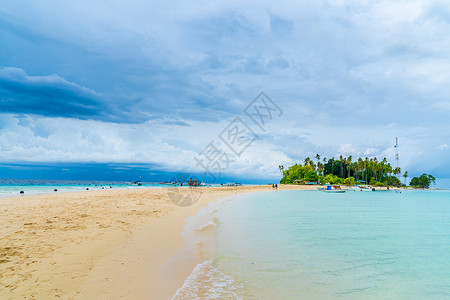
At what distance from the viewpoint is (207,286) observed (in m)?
5.93

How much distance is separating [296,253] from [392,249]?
4611mm

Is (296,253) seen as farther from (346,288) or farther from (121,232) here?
(121,232)

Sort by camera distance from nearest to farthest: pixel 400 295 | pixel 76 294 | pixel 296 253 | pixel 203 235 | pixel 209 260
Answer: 1. pixel 76 294
2. pixel 400 295
3. pixel 209 260
4. pixel 296 253
5. pixel 203 235

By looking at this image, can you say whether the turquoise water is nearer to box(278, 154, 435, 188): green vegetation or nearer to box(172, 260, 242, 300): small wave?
box(172, 260, 242, 300): small wave

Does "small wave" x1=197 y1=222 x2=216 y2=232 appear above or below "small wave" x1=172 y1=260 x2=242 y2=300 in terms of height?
below

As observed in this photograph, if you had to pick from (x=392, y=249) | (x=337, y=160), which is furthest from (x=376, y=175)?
(x=392, y=249)

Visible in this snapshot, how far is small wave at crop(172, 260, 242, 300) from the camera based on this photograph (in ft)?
17.7

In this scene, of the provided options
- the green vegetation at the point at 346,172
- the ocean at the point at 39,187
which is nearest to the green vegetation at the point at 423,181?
the green vegetation at the point at 346,172

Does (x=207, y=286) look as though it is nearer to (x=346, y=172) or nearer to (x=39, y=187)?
(x=39, y=187)

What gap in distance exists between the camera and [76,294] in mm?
4965

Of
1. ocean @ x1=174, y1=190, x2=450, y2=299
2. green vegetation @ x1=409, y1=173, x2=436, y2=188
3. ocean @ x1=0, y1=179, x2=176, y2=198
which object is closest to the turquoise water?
ocean @ x1=174, y1=190, x2=450, y2=299

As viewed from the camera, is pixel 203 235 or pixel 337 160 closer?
pixel 203 235

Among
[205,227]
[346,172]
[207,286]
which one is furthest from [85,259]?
[346,172]

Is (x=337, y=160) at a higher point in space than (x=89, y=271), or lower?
higher
